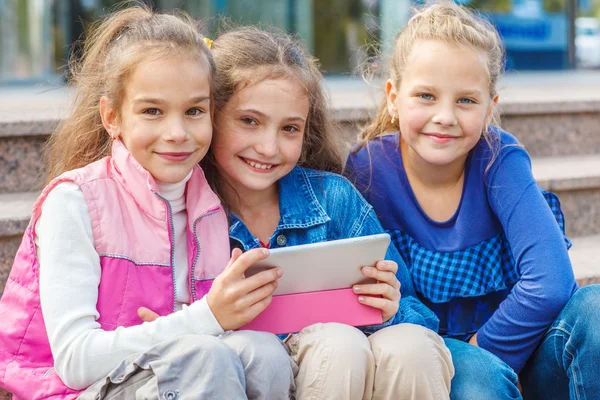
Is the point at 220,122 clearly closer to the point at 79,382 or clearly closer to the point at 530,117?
the point at 79,382

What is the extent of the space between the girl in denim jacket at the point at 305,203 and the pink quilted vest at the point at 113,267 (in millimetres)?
203

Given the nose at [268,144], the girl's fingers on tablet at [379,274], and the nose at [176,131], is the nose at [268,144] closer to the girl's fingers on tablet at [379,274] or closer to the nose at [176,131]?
the nose at [176,131]

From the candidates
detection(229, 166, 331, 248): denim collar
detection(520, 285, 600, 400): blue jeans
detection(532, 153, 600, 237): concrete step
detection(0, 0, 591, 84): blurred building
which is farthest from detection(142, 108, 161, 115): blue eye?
detection(0, 0, 591, 84): blurred building

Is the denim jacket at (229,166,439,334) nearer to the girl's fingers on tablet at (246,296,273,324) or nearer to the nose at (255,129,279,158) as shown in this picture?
the nose at (255,129,279,158)

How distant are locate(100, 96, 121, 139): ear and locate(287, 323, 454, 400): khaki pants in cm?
62

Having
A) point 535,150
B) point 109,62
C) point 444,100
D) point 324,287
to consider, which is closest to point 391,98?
point 444,100

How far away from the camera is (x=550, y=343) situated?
6.42 ft

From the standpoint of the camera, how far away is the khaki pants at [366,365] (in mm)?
1614

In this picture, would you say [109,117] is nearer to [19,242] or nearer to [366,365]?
[19,242]

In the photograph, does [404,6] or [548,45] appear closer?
[404,6]

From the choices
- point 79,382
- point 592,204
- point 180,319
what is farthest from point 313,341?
point 592,204

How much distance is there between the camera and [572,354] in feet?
6.20

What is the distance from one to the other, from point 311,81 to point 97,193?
0.62 m

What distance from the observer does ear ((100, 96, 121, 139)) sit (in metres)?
1.80
